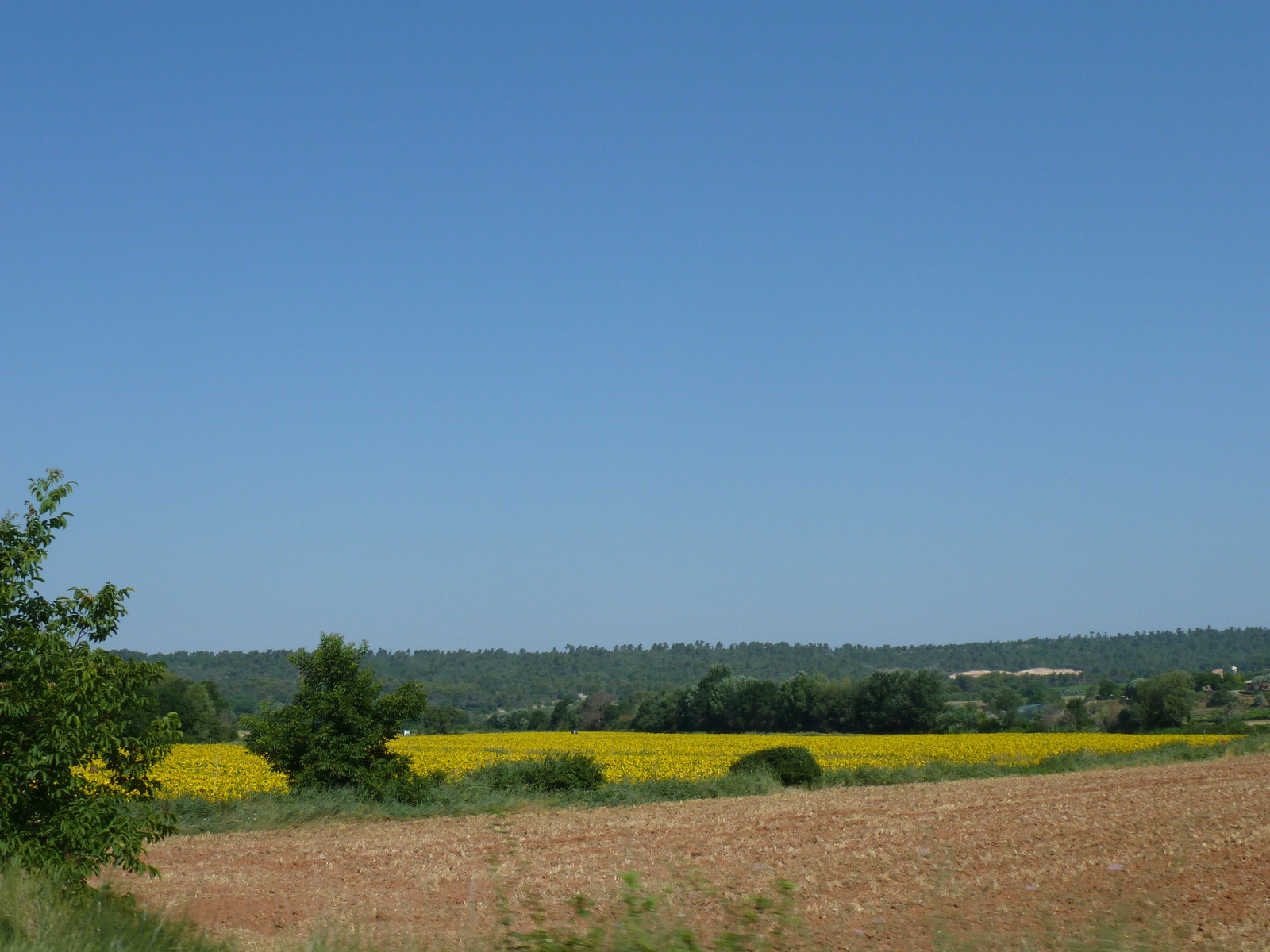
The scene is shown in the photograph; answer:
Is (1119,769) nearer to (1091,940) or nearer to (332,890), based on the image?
(332,890)

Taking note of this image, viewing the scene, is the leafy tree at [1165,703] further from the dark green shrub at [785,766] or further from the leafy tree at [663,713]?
the dark green shrub at [785,766]

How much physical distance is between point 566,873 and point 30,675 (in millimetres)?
8449

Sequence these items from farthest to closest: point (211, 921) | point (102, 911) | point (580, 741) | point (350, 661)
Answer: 1. point (580, 741)
2. point (350, 661)
3. point (211, 921)
4. point (102, 911)

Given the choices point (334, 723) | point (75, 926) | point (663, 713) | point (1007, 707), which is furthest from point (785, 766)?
point (663, 713)

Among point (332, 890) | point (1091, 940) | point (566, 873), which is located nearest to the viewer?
point (1091, 940)

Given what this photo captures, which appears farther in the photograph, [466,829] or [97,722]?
[466,829]

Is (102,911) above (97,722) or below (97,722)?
below

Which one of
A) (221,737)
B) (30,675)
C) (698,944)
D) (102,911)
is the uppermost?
(30,675)

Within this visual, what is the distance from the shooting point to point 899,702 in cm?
8350

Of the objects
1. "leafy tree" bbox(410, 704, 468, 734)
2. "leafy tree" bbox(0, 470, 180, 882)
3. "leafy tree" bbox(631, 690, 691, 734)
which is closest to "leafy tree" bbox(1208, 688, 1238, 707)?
"leafy tree" bbox(631, 690, 691, 734)

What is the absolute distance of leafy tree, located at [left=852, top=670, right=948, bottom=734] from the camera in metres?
81.4

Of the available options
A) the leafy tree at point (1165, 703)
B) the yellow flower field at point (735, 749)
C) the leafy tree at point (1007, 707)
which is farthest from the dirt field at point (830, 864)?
the leafy tree at point (1007, 707)

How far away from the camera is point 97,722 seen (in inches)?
402

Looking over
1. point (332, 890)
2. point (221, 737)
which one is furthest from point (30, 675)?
point (221, 737)
